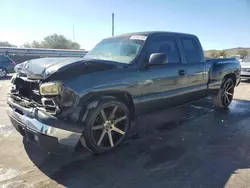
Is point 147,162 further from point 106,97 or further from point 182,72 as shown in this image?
point 182,72

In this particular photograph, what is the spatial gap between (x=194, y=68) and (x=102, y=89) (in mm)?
2458

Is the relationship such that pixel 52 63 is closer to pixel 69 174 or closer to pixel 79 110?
pixel 79 110

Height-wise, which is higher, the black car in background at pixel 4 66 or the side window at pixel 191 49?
the side window at pixel 191 49

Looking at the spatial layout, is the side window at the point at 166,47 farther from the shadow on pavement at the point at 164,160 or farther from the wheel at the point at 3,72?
the wheel at the point at 3,72

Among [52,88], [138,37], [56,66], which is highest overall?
[138,37]

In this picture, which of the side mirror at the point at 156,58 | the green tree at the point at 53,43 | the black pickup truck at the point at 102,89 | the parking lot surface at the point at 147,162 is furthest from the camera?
the green tree at the point at 53,43

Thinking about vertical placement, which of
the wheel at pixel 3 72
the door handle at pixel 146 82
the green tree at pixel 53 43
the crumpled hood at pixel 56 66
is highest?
the green tree at pixel 53 43

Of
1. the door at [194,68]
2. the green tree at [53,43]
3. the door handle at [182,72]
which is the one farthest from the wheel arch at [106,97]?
the green tree at [53,43]

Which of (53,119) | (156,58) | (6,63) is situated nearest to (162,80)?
(156,58)

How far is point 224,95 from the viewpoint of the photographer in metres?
6.14

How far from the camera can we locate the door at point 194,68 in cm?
468

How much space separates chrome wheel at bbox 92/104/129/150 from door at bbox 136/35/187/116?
0.36m

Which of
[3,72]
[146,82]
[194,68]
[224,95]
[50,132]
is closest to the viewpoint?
[50,132]

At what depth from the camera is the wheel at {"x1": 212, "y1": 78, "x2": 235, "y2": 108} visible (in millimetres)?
6033
